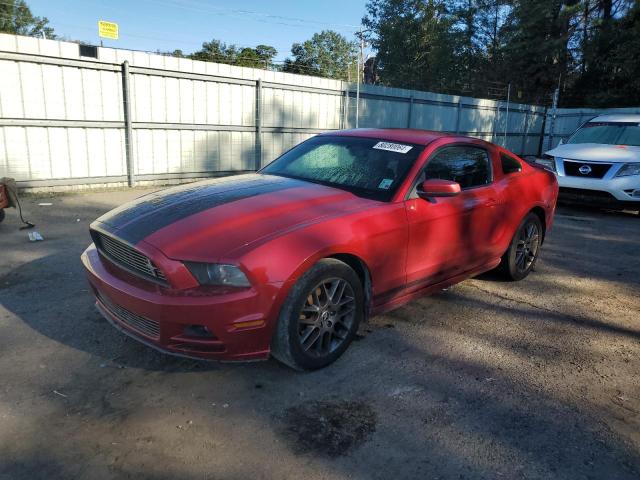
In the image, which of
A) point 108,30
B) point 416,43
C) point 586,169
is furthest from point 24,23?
point 586,169

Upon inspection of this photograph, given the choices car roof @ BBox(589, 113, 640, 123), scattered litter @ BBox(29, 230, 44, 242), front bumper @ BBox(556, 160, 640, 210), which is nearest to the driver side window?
scattered litter @ BBox(29, 230, 44, 242)

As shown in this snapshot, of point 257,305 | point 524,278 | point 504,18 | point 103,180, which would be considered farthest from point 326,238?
point 504,18

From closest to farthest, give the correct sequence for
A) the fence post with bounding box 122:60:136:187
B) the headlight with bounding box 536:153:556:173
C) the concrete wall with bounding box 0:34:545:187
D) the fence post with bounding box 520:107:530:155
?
the concrete wall with bounding box 0:34:545:187 < the headlight with bounding box 536:153:556:173 < the fence post with bounding box 122:60:136:187 < the fence post with bounding box 520:107:530:155

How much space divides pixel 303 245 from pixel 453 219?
163cm

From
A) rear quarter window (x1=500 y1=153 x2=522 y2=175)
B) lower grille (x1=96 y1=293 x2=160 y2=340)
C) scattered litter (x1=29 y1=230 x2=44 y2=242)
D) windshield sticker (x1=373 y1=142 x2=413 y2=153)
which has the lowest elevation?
scattered litter (x1=29 y1=230 x2=44 y2=242)

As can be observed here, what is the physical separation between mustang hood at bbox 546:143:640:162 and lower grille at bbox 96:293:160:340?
855 cm

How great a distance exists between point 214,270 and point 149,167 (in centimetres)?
832

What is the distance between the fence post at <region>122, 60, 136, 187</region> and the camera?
9633mm

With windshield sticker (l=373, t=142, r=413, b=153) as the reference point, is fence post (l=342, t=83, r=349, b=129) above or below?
above

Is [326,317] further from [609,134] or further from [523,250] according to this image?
[609,134]

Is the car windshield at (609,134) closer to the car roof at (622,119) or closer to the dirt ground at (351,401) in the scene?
the car roof at (622,119)

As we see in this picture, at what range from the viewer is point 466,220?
13.8 feet

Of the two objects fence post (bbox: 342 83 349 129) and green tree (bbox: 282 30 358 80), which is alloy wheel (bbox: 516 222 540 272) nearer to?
fence post (bbox: 342 83 349 129)

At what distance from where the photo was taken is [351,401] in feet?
9.58
